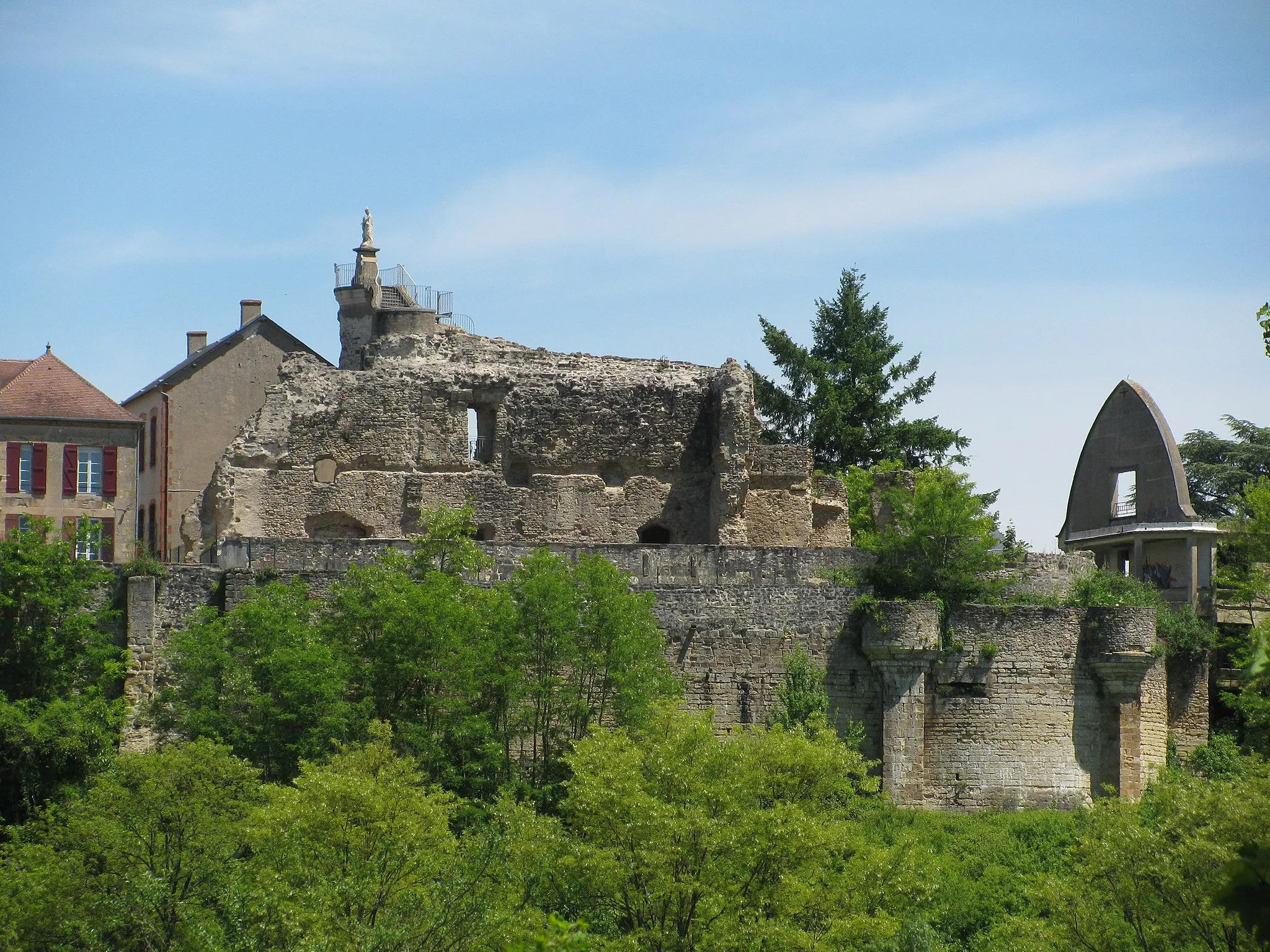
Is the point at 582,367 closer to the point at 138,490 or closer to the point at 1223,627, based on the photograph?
the point at 138,490

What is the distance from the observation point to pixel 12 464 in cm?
4100

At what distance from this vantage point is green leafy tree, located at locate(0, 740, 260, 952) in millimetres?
26859

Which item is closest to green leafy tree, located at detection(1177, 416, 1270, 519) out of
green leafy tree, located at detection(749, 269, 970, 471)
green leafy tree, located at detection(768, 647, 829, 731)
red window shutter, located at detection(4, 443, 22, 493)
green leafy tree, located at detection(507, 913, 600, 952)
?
green leafy tree, located at detection(749, 269, 970, 471)

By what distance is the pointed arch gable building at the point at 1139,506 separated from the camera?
41.3m

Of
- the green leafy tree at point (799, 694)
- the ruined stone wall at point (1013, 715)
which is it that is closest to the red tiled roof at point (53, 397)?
the green leafy tree at point (799, 694)

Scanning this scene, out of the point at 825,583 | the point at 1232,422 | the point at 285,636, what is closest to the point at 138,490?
the point at 285,636

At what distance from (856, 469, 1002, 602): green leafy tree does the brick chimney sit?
735 inches

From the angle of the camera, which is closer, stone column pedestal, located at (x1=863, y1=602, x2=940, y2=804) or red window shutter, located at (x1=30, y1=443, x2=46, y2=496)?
stone column pedestal, located at (x1=863, y1=602, x2=940, y2=804)

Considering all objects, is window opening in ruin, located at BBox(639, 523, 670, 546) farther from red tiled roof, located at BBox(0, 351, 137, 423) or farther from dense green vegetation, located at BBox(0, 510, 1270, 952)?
red tiled roof, located at BBox(0, 351, 137, 423)

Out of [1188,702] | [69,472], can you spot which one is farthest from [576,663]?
[69,472]

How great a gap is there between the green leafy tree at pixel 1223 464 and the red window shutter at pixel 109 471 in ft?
97.4

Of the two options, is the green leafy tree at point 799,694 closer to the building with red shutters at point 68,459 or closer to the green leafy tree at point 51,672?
the green leafy tree at point 51,672

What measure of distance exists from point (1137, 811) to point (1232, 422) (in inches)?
1277

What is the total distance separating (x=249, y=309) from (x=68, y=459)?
831 centimetres
